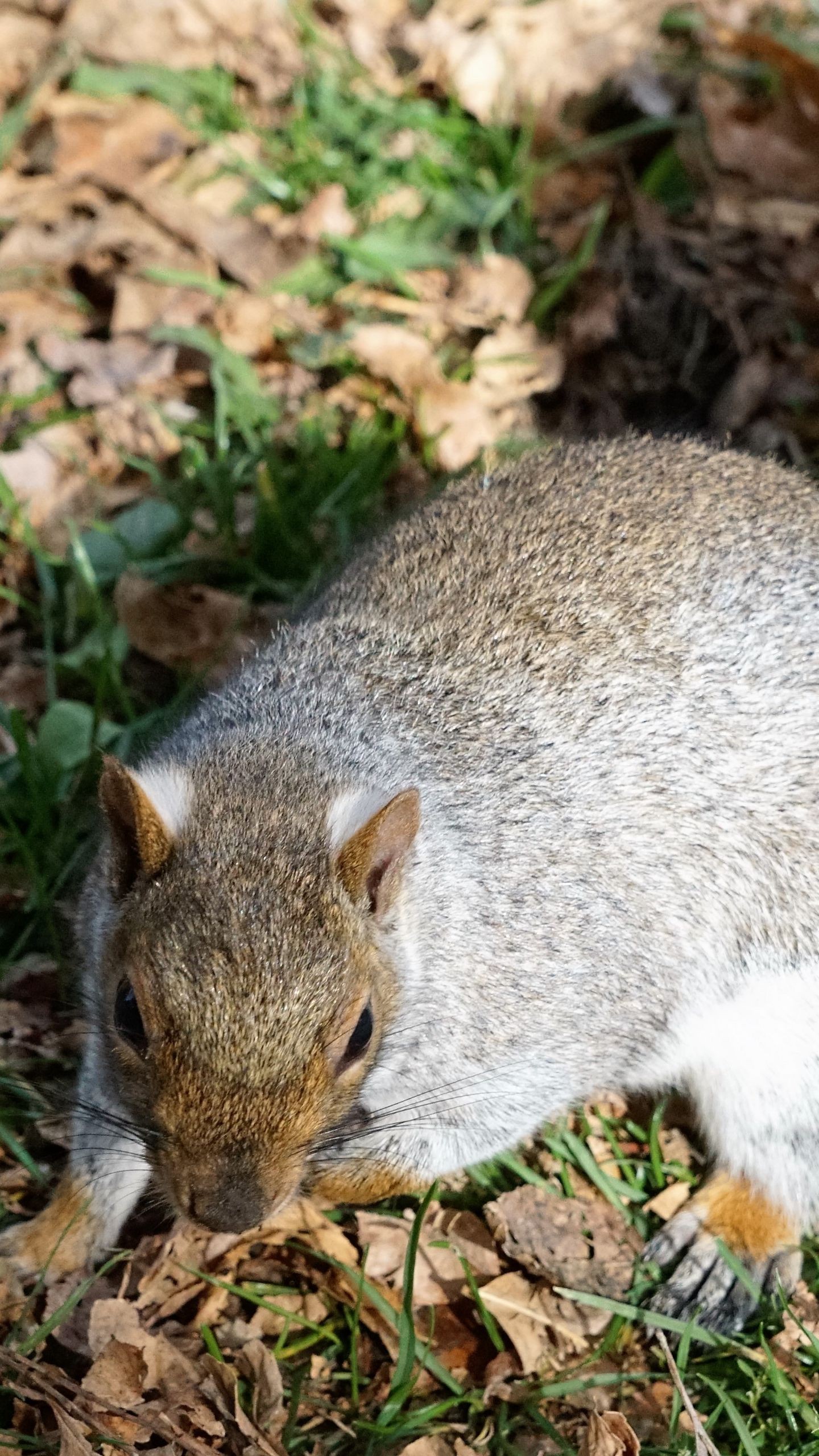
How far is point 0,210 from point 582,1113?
322cm

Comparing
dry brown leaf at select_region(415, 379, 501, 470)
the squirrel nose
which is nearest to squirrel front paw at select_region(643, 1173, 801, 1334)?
the squirrel nose

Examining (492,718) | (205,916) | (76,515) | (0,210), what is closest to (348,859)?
(205,916)

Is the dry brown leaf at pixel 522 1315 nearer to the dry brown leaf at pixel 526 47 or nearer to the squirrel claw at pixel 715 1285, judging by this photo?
the squirrel claw at pixel 715 1285

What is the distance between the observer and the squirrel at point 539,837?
2385mm

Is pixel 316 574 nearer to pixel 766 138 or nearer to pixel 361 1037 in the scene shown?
pixel 361 1037

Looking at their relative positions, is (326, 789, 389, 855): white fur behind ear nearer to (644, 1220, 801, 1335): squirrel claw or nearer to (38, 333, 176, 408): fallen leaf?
(644, 1220, 801, 1335): squirrel claw

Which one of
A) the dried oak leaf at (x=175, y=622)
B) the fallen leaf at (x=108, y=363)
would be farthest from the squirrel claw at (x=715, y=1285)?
the fallen leaf at (x=108, y=363)

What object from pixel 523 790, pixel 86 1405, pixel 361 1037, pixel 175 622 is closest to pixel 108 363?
pixel 175 622

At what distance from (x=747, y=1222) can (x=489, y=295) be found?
2851mm

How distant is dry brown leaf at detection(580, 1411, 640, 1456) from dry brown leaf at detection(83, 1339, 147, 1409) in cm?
78

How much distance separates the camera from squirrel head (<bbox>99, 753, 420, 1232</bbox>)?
6.79ft

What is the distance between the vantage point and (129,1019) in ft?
7.29

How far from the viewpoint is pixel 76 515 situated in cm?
402

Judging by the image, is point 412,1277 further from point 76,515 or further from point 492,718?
point 76,515
